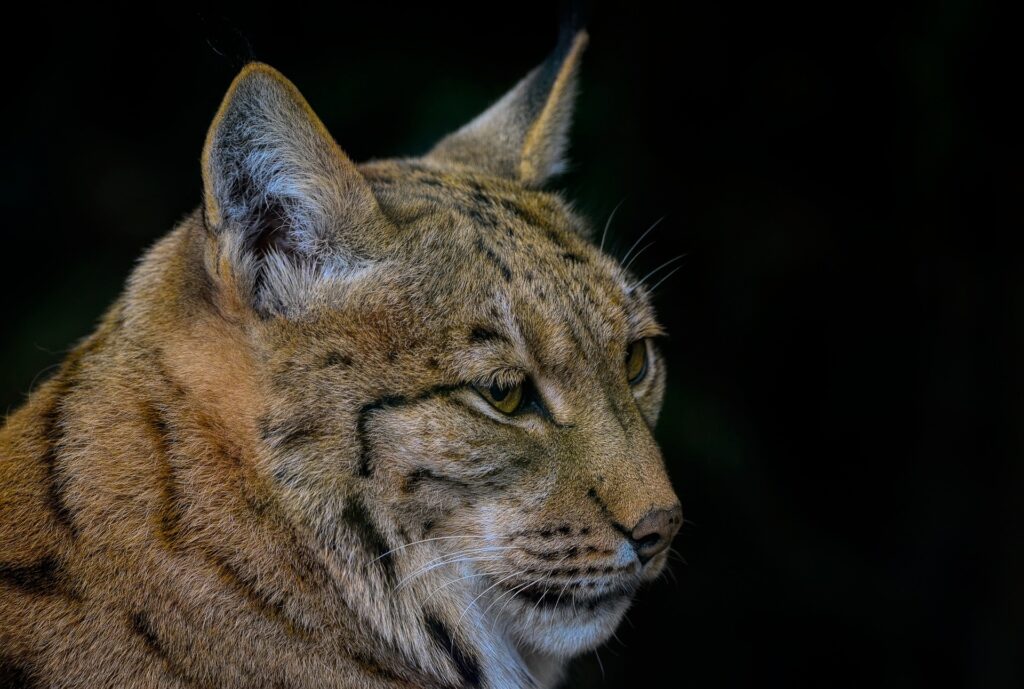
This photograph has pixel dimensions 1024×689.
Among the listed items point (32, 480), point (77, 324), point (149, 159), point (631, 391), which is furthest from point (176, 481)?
point (149, 159)

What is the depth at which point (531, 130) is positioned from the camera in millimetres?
3943

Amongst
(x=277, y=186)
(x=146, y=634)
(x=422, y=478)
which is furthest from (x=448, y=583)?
(x=277, y=186)

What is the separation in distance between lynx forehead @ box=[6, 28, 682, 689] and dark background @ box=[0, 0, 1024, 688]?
2132 millimetres

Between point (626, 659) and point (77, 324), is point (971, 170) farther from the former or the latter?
point (77, 324)

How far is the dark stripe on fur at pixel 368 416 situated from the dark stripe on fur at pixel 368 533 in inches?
3.7

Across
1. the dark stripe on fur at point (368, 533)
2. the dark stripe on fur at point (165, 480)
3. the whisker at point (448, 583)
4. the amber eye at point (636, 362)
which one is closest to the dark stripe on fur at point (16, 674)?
the dark stripe on fur at point (165, 480)

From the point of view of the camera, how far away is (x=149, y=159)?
549cm

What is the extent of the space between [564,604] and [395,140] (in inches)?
118

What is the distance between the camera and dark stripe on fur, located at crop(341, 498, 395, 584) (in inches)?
112

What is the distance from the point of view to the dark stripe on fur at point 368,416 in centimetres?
282

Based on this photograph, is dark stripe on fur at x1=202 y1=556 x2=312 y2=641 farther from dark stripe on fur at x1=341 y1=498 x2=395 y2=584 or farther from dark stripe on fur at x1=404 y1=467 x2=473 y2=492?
dark stripe on fur at x1=404 y1=467 x2=473 y2=492

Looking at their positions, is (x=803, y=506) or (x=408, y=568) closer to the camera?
(x=408, y=568)

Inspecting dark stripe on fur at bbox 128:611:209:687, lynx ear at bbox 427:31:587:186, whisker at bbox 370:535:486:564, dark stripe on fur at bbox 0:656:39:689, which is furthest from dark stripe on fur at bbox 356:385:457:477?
lynx ear at bbox 427:31:587:186

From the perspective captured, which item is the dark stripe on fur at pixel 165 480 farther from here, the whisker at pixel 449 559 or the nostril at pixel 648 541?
the nostril at pixel 648 541
